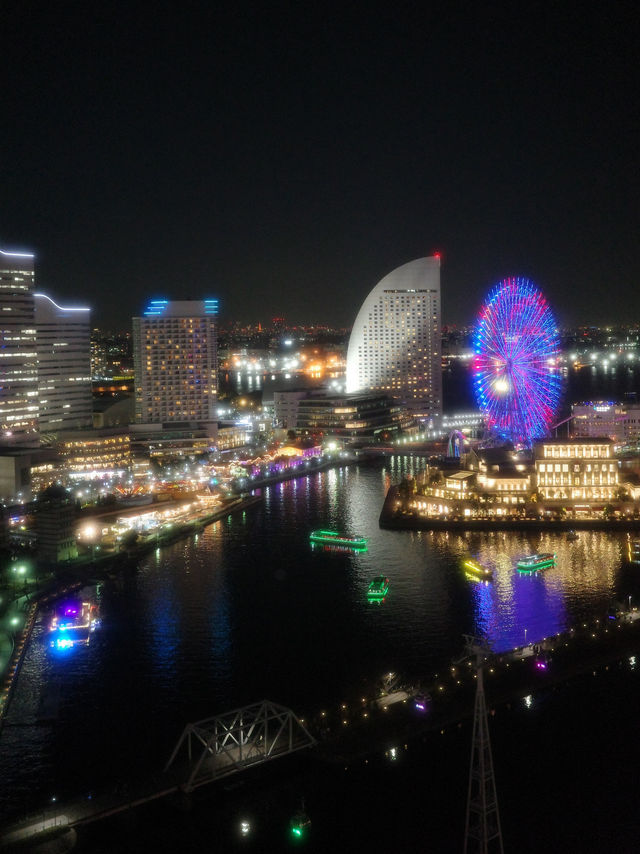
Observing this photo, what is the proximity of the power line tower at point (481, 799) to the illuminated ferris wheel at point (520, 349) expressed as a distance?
10136mm

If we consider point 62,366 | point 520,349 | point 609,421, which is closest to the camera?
point 520,349

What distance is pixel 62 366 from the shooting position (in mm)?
18047

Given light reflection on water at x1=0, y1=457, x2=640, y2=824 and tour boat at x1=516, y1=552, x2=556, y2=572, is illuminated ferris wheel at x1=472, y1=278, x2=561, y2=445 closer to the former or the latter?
light reflection on water at x1=0, y1=457, x2=640, y2=824

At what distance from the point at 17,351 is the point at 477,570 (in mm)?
9274

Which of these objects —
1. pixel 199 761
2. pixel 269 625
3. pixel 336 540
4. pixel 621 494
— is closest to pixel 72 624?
pixel 269 625

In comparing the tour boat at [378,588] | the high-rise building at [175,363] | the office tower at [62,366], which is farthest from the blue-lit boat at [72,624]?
the high-rise building at [175,363]

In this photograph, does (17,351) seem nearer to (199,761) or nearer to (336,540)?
(336,540)

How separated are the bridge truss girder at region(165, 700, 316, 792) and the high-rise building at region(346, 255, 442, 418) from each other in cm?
1668

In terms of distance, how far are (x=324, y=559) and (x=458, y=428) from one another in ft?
37.9

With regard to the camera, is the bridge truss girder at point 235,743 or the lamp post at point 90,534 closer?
the bridge truss girder at point 235,743

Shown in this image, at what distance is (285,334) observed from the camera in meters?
55.4

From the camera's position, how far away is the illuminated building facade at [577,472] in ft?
40.5

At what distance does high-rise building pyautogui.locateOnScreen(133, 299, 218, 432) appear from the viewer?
1933 cm

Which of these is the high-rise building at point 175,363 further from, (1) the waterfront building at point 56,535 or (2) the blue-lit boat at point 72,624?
(2) the blue-lit boat at point 72,624
